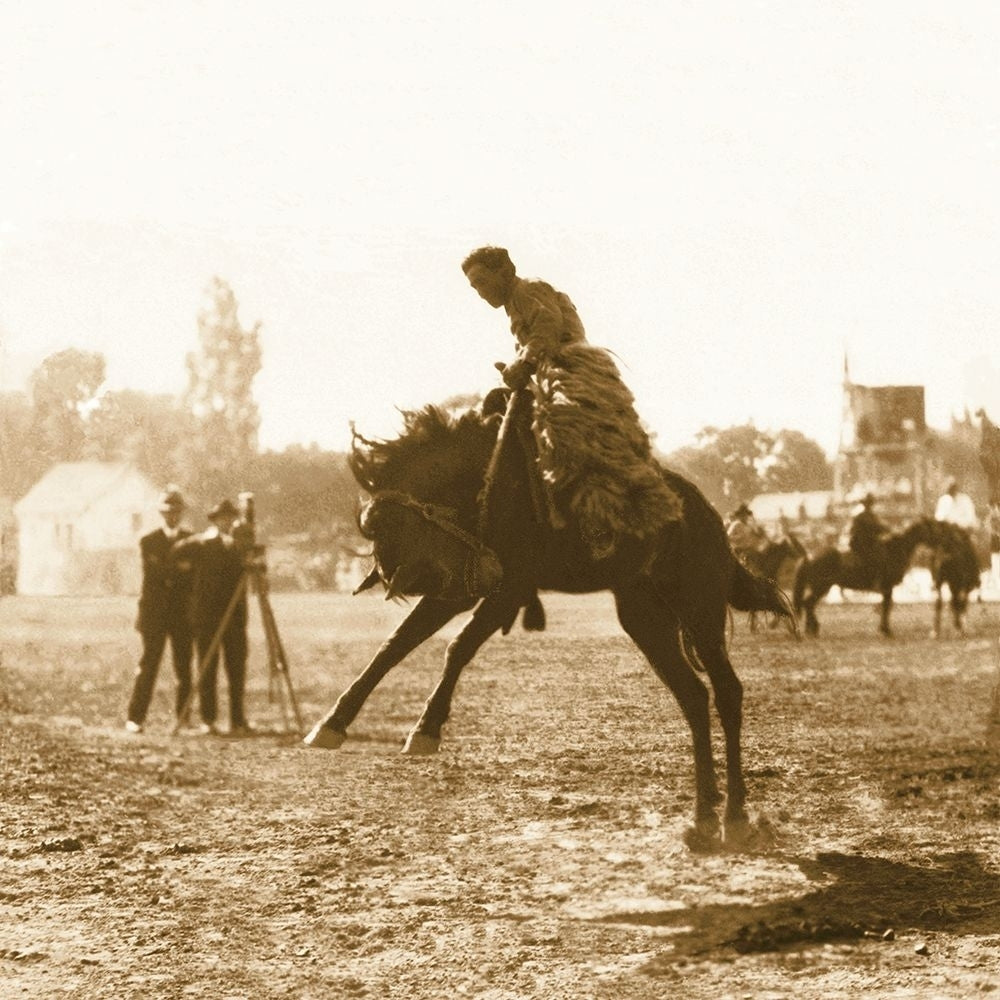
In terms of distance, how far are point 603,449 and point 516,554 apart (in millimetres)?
594

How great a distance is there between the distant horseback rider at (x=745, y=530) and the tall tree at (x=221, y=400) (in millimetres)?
6056

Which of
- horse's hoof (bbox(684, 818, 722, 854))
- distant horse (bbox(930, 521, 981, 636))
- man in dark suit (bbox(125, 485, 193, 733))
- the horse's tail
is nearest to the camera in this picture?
horse's hoof (bbox(684, 818, 722, 854))

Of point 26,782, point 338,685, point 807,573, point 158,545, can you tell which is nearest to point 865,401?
point 807,573

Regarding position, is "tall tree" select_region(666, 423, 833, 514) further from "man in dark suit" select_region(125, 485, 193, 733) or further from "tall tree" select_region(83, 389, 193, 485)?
"man in dark suit" select_region(125, 485, 193, 733)

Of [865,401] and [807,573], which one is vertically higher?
[865,401]

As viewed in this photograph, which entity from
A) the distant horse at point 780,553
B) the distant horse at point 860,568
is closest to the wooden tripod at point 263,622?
the distant horse at point 860,568

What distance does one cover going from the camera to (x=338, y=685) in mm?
18250

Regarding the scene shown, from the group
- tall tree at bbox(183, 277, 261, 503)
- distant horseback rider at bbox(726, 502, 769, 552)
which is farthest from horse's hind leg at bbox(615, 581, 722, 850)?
distant horseback rider at bbox(726, 502, 769, 552)

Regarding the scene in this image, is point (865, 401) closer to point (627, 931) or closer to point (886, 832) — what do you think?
point (886, 832)

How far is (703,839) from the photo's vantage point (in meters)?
7.83

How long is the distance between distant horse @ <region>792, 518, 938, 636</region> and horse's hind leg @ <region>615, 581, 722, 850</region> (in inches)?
688

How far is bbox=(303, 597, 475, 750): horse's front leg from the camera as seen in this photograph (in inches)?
258

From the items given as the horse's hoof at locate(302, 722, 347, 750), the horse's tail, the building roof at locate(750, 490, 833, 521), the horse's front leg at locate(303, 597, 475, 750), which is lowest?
the horse's hoof at locate(302, 722, 347, 750)

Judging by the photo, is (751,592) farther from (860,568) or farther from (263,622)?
(860,568)
